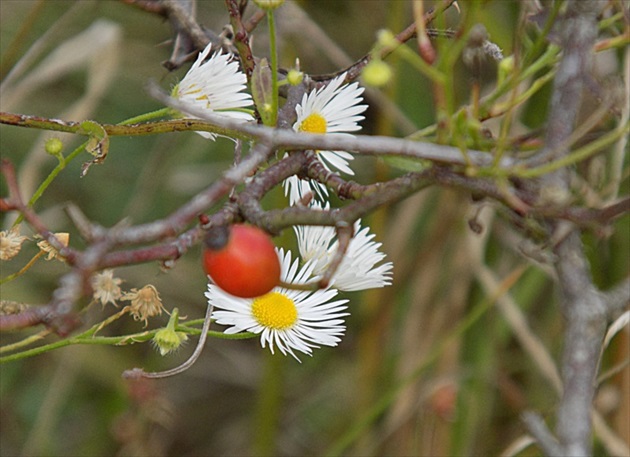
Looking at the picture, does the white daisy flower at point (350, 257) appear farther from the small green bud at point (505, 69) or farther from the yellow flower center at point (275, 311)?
the small green bud at point (505, 69)

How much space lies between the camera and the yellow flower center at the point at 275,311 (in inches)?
22.2

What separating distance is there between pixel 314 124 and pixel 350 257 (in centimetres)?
9

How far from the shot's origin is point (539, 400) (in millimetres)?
1406

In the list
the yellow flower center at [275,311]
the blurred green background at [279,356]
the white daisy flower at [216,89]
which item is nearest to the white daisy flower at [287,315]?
the yellow flower center at [275,311]

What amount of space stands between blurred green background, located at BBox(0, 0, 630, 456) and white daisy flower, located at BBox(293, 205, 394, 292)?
0.63 m

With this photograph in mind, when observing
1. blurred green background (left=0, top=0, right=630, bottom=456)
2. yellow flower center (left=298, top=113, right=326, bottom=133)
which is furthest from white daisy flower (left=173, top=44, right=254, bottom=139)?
blurred green background (left=0, top=0, right=630, bottom=456)

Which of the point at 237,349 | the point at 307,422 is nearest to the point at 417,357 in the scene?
the point at 307,422

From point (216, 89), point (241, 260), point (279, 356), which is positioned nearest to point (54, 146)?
point (216, 89)

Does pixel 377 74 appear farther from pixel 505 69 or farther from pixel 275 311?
pixel 275 311

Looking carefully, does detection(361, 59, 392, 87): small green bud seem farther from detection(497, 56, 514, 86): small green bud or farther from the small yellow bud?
the small yellow bud

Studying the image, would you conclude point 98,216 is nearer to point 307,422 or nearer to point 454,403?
point 307,422

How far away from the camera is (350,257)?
1.80ft

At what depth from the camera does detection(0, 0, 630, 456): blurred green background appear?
4.33ft

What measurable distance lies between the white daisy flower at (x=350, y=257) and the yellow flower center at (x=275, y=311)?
3 cm
